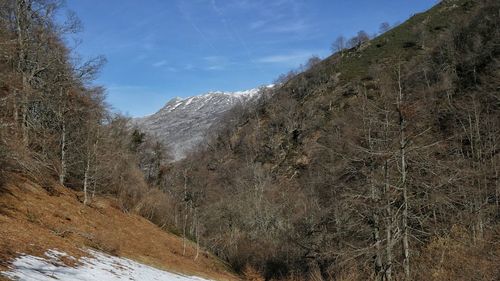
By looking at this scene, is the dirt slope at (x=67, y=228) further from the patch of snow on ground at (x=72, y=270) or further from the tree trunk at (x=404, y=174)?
the tree trunk at (x=404, y=174)

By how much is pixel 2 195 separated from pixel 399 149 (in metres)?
13.7

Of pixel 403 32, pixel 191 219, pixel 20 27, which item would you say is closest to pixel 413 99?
pixel 20 27

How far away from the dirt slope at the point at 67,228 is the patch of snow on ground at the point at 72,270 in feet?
0.92

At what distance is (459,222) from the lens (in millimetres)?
21031

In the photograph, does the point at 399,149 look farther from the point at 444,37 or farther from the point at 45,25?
the point at 444,37

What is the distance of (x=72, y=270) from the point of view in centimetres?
1060

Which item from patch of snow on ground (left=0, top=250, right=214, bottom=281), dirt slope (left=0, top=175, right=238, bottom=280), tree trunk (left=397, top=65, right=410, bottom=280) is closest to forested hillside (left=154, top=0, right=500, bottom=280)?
tree trunk (left=397, top=65, right=410, bottom=280)

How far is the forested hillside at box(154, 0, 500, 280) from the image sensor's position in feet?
52.8

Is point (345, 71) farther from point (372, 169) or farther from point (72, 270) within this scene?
point (72, 270)

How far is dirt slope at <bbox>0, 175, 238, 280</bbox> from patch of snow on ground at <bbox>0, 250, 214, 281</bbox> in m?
0.28

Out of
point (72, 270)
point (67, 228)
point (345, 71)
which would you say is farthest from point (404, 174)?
point (345, 71)

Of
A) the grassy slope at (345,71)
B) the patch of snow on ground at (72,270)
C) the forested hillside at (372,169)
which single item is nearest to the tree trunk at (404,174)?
the forested hillside at (372,169)

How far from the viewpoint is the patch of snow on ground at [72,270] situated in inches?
332

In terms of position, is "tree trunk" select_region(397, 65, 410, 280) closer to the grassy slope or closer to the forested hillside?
the forested hillside
